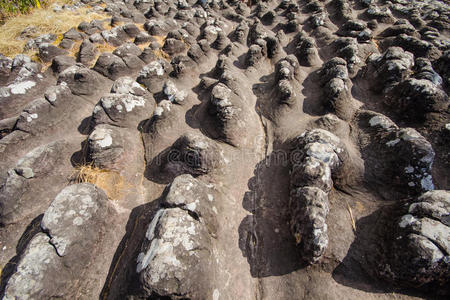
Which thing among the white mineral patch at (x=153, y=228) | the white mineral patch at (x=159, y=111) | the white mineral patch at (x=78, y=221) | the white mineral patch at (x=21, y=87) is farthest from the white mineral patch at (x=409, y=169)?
the white mineral patch at (x=21, y=87)

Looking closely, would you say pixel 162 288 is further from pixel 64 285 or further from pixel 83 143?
pixel 83 143

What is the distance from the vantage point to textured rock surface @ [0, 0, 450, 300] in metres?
2.88

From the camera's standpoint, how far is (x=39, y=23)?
841cm

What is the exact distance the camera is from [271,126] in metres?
5.65

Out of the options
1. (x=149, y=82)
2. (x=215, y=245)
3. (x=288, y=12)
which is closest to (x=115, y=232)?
(x=215, y=245)

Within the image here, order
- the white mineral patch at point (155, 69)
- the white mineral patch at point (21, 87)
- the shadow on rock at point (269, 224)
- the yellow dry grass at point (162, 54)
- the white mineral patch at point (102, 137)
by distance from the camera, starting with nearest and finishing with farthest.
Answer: the shadow on rock at point (269, 224)
the white mineral patch at point (102, 137)
the white mineral patch at point (21, 87)
the white mineral patch at point (155, 69)
the yellow dry grass at point (162, 54)

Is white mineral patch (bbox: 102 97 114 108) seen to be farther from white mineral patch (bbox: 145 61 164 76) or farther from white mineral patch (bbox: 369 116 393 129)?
white mineral patch (bbox: 369 116 393 129)

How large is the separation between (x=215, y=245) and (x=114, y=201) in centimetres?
217

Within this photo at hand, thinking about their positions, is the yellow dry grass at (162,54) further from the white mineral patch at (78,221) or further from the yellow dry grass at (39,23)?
the white mineral patch at (78,221)

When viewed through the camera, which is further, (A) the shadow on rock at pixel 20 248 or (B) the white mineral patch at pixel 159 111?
(B) the white mineral patch at pixel 159 111

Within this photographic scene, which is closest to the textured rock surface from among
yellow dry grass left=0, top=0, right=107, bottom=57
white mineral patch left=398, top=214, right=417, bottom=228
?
white mineral patch left=398, top=214, right=417, bottom=228

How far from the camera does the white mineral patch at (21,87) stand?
5375mm

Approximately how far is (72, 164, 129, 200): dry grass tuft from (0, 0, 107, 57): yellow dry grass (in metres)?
6.36

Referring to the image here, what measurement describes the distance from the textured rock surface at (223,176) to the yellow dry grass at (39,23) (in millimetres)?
948
